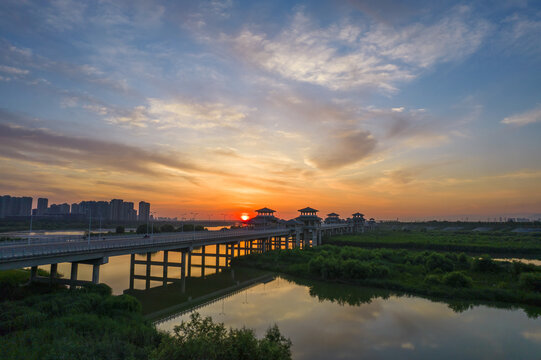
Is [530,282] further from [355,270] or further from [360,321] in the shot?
[360,321]

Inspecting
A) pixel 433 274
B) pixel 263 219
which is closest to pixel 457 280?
Result: pixel 433 274

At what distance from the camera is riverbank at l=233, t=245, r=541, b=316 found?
38.5 m

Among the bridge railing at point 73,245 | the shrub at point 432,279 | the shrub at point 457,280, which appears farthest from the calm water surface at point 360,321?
the bridge railing at point 73,245

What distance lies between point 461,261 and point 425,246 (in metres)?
42.1

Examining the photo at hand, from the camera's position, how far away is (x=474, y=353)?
23.5 m

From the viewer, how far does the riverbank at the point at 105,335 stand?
53.9ft

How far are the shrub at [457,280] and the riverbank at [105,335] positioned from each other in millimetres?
30393

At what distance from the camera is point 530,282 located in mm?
39000

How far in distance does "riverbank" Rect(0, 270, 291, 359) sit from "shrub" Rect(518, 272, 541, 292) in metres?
35.7

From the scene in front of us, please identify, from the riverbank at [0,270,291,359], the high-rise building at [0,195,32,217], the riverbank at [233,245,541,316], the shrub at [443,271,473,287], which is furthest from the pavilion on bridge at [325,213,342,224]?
the high-rise building at [0,195,32,217]

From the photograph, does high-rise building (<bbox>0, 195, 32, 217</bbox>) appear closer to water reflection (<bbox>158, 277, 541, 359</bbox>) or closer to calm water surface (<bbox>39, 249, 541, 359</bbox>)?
calm water surface (<bbox>39, 249, 541, 359</bbox>)

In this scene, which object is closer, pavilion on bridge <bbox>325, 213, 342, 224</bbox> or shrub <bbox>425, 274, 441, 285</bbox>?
shrub <bbox>425, 274, 441, 285</bbox>

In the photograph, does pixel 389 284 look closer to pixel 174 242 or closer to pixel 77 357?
pixel 174 242

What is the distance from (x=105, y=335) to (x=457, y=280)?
41955 millimetres
